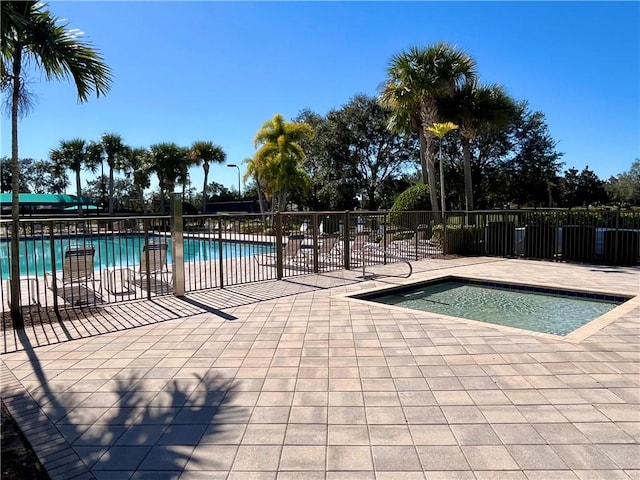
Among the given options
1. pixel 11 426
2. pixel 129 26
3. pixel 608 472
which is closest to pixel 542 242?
pixel 608 472

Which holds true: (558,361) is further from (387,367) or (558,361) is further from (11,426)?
(11,426)

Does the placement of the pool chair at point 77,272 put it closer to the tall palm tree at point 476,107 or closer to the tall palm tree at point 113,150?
the tall palm tree at point 476,107

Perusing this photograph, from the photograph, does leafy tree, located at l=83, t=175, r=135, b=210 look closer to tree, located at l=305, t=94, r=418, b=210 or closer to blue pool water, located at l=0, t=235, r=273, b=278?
tree, located at l=305, t=94, r=418, b=210

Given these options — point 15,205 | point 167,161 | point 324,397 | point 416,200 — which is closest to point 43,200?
point 167,161

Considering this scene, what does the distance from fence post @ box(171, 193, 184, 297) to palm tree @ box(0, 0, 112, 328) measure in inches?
77.0

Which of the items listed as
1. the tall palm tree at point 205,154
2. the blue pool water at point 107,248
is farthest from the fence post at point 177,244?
the tall palm tree at point 205,154

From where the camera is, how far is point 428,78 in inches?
548

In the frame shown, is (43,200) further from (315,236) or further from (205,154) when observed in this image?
(315,236)

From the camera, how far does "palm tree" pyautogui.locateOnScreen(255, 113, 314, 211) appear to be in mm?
19870

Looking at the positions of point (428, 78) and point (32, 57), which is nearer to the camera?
point (32, 57)

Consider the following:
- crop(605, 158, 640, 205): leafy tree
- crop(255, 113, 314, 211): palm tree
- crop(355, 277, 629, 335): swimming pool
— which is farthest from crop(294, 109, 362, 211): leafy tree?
crop(605, 158, 640, 205): leafy tree

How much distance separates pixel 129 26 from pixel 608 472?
345 inches

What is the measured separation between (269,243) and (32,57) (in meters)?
5.35

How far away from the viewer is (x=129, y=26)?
7.40 m
